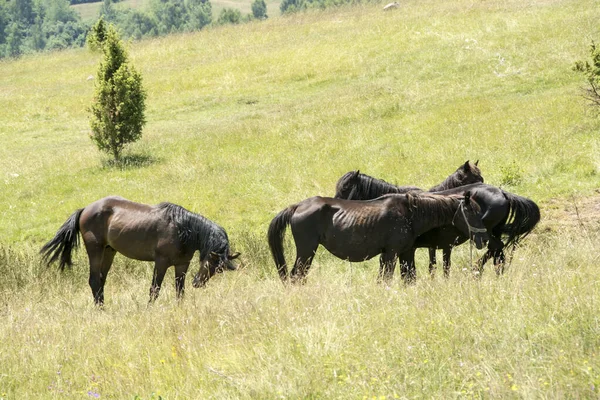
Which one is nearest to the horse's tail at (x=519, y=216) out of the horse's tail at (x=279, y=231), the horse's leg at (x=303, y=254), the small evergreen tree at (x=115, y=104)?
the horse's leg at (x=303, y=254)

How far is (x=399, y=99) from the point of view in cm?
2783

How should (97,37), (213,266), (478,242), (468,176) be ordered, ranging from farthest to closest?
(97,37)
(468,176)
(213,266)
(478,242)

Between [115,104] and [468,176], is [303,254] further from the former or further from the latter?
[115,104]

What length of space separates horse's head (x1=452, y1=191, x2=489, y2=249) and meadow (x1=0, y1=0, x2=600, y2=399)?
2.73 ft

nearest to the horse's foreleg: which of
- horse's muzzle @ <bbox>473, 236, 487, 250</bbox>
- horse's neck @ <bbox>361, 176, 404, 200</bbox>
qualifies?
horse's neck @ <bbox>361, 176, 404, 200</bbox>

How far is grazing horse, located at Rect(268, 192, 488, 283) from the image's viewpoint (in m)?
9.80

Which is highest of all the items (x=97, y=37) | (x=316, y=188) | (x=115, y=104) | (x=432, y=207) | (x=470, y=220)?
(x=432, y=207)

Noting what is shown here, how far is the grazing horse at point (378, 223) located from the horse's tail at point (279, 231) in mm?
200

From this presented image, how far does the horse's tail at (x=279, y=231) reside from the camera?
1038cm

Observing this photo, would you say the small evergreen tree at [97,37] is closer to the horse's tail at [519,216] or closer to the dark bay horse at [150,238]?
the dark bay horse at [150,238]

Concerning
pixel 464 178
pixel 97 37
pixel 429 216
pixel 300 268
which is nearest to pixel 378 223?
pixel 429 216

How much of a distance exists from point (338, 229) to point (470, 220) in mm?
1859

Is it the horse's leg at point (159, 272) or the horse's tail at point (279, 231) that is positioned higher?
the horse's tail at point (279, 231)

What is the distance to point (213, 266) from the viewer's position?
10.1 m
